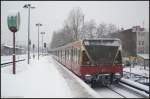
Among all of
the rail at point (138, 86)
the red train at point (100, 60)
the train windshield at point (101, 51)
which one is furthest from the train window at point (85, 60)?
the rail at point (138, 86)

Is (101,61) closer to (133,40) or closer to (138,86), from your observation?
(138,86)

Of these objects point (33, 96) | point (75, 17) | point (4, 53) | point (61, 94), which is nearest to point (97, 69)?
point (61, 94)

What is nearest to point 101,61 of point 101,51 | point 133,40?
point 101,51

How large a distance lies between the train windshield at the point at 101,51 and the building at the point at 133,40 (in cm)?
5915

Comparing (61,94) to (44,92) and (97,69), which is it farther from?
(97,69)

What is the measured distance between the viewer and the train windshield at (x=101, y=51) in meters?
17.5

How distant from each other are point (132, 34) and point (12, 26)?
7302cm

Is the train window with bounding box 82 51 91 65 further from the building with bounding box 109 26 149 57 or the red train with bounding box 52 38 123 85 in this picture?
the building with bounding box 109 26 149 57

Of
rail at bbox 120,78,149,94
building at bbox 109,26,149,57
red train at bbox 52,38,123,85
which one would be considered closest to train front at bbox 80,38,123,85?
red train at bbox 52,38,123,85

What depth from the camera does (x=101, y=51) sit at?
17.6 metres

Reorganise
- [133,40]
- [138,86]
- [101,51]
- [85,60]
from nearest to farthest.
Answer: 1. [138,86]
2. [85,60]
3. [101,51]
4. [133,40]

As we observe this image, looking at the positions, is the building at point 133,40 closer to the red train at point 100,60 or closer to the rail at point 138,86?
the rail at point 138,86

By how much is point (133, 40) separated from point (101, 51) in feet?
240

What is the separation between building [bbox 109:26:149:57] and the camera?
8023 cm
